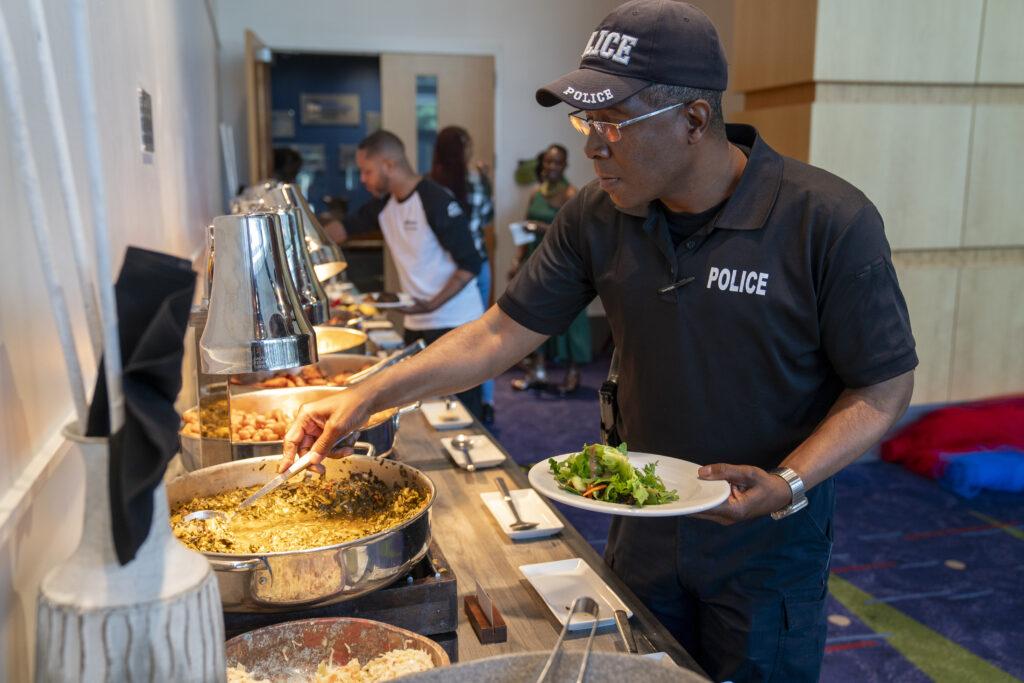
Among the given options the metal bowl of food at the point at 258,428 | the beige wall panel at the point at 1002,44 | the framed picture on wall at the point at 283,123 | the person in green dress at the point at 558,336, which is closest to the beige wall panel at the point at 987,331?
the beige wall panel at the point at 1002,44

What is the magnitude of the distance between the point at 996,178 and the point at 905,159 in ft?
1.63

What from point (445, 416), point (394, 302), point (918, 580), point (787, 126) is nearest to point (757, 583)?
point (445, 416)

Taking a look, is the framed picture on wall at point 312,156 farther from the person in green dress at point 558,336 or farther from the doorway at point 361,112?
the person in green dress at point 558,336

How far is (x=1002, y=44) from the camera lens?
392 centimetres

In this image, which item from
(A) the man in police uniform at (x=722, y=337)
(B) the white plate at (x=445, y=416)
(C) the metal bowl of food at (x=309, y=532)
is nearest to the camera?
(C) the metal bowl of food at (x=309, y=532)

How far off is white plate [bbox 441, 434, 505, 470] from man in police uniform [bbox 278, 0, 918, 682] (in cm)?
30

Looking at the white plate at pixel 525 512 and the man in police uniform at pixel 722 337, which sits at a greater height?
the man in police uniform at pixel 722 337

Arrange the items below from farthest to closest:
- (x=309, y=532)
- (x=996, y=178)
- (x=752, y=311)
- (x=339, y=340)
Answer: (x=996, y=178), (x=339, y=340), (x=752, y=311), (x=309, y=532)

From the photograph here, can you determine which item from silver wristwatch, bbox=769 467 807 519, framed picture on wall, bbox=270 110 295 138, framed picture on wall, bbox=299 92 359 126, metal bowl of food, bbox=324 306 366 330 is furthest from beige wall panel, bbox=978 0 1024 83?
framed picture on wall, bbox=270 110 295 138

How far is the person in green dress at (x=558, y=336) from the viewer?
577 centimetres

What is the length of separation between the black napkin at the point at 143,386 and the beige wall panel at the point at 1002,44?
422 cm

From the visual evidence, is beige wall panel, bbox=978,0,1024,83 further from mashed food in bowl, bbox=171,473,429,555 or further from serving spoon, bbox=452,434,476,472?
mashed food in bowl, bbox=171,473,429,555

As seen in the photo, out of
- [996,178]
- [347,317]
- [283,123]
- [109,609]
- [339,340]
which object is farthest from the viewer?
[283,123]

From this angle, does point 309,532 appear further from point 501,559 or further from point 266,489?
point 501,559
